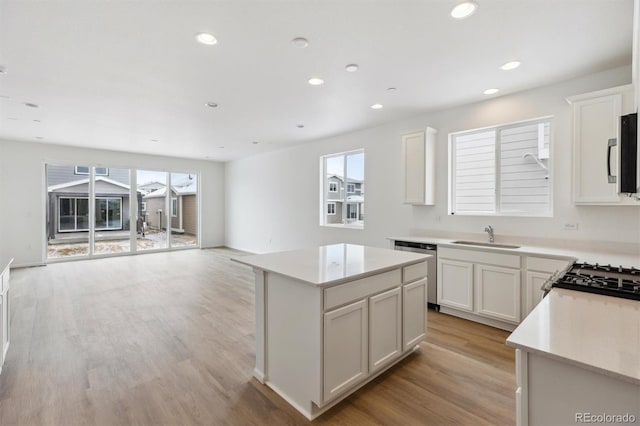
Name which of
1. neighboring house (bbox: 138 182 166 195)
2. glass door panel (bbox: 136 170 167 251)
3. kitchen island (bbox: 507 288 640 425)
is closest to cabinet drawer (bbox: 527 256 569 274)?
kitchen island (bbox: 507 288 640 425)

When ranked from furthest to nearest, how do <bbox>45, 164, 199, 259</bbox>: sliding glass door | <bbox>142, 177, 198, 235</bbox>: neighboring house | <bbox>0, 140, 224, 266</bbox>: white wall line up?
<bbox>142, 177, 198, 235</bbox>: neighboring house
<bbox>45, 164, 199, 259</bbox>: sliding glass door
<bbox>0, 140, 224, 266</bbox>: white wall

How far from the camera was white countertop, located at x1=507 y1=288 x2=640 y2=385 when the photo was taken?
883 millimetres

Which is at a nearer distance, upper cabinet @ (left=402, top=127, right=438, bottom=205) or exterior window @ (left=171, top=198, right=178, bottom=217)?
upper cabinet @ (left=402, top=127, right=438, bottom=205)

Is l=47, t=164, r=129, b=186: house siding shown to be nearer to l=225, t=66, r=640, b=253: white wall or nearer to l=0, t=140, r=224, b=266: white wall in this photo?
l=0, t=140, r=224, b=266: white wall

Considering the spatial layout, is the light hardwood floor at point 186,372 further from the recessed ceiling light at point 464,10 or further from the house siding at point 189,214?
the house siding at point 189,214

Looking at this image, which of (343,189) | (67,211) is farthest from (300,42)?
(67,211)

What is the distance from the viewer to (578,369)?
0.93 meters

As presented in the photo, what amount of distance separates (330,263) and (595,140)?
2831mm

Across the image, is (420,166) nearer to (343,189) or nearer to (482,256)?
(482,256)

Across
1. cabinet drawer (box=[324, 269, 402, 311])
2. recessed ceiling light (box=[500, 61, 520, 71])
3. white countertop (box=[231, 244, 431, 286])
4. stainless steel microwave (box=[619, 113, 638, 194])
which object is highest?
recessed ceiling light (box=[500, 61, 520, 71])

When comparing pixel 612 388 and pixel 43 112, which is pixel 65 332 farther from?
pixel 612 388

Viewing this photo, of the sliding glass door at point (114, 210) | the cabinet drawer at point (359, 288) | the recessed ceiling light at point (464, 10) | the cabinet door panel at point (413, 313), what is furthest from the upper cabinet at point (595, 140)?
the sliding glass door at point (114, 210)

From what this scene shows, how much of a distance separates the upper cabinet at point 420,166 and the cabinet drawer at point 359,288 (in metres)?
2.22

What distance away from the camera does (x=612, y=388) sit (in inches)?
34.4
